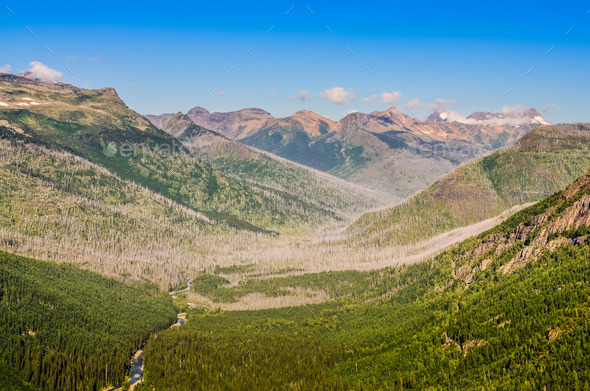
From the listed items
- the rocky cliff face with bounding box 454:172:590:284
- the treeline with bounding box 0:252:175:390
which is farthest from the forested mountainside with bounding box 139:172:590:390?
the treeline with bounding box 0:252:175:390

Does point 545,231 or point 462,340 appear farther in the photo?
point 545,231

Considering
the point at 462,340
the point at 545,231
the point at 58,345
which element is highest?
the point at 545,231

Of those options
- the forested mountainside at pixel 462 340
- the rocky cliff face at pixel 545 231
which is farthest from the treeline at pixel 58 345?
the rocky cliff face at pixel 545 231

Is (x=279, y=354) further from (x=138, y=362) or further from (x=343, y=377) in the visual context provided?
(x=138, y=362)

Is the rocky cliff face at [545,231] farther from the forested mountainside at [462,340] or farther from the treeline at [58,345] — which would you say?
the treeline at [58,345]

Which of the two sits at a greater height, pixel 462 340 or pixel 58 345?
pixel 58 345

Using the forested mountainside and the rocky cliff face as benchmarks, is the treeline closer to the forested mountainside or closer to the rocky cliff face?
the forested mountainside

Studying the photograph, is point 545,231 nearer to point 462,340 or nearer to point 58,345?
point 462,340

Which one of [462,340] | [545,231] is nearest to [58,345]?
[462,340]
